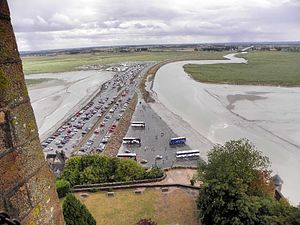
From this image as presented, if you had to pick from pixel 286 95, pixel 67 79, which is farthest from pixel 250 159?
pixel 67 79

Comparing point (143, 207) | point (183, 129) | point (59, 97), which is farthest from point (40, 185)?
point (59, 97)

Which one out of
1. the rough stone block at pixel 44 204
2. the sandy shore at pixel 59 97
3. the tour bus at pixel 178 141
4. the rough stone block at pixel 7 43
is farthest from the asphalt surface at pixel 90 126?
the rough stone block at pixel 7 43

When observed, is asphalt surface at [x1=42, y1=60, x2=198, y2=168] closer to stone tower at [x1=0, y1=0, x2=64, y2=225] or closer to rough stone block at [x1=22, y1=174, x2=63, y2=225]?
rough stone block at [x1=22, y1=174, x2=63, y2=225]

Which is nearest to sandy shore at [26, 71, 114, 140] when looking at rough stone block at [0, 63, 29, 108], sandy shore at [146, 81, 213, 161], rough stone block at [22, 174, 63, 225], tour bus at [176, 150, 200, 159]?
sandy shore at [146, 81, 213, 161]

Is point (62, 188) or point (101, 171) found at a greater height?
point (62, 188)

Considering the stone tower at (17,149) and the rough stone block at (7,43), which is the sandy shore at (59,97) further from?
the rough stone block at (7,43)

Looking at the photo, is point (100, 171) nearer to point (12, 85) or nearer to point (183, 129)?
point (183, 129)
